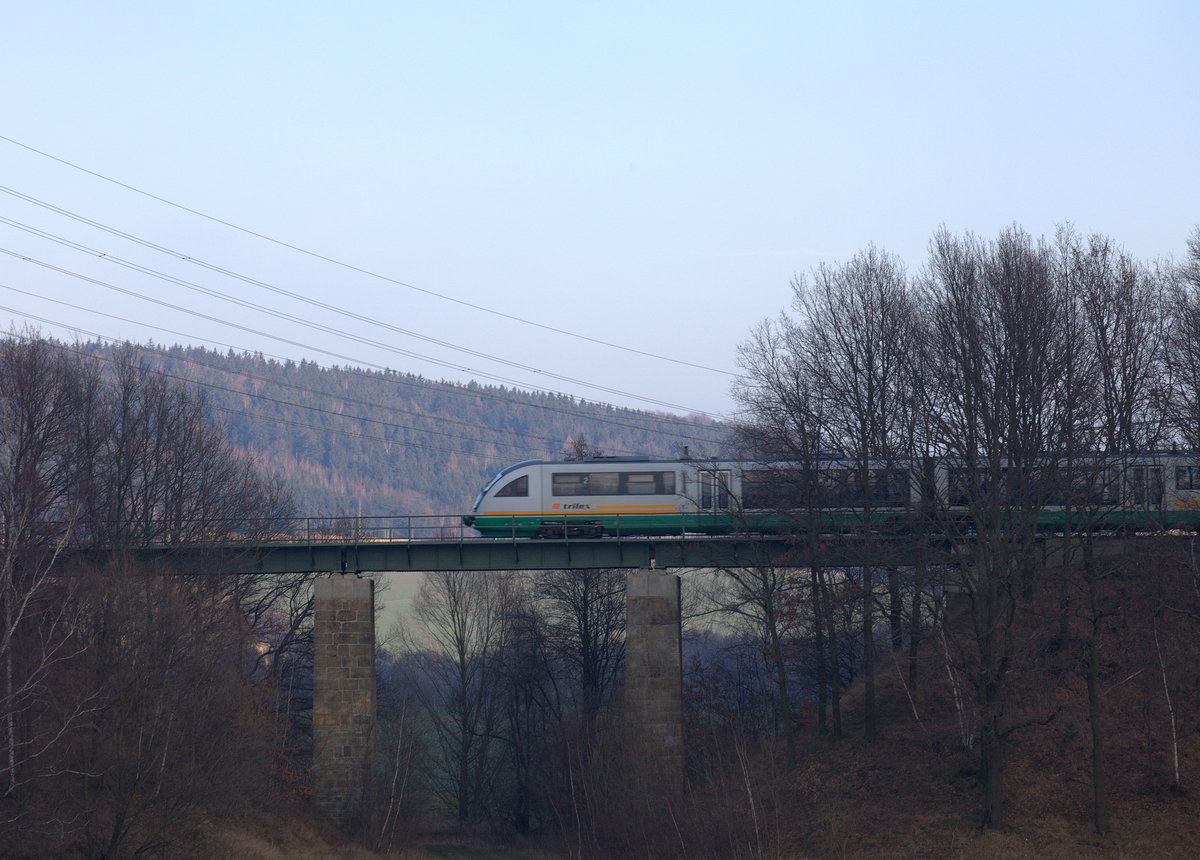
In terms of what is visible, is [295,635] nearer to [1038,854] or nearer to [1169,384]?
[1038,854]

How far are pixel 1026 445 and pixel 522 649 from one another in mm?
33258

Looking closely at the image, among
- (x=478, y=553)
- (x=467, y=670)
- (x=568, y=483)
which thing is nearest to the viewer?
(x=478, y=553)

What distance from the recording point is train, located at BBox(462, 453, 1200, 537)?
3666 cm

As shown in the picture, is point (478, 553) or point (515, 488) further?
point (515, 488)

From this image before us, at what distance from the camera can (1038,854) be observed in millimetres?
27156

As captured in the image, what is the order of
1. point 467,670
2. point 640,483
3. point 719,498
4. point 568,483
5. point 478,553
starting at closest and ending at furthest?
point 478,553 < point 719,498 < point 640,483 < point 568,483 < point 467,670

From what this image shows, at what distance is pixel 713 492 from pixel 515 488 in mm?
7906

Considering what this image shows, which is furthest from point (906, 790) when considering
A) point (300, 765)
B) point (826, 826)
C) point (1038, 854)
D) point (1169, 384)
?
point (300, 765)

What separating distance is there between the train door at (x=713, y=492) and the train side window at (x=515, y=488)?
23.1ft

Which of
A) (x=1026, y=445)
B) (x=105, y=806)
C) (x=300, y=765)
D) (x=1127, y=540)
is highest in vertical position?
(x=1026, y=445)

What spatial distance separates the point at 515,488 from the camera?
4347 cm

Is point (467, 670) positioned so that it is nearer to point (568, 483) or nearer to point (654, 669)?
point (568, 483)

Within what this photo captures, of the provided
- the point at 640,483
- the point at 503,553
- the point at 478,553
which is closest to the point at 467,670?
the point at 478,553

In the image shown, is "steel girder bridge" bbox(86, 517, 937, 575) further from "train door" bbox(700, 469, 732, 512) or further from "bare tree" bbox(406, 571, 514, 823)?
"bare tree" bbox(406, 571, 514, 823)
